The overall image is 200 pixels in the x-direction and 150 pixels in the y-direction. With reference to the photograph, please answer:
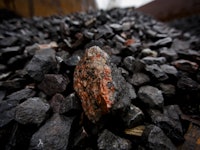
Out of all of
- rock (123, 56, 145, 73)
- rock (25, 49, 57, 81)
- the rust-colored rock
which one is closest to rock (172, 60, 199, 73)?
rock (123, 56, 145, 73)

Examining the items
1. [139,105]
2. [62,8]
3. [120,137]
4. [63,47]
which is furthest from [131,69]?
[62,8]

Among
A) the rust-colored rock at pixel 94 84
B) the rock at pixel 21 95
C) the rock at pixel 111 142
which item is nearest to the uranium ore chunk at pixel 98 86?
the rust-colored rock at pixel 94 84

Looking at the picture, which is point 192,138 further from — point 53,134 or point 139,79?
point 53,134

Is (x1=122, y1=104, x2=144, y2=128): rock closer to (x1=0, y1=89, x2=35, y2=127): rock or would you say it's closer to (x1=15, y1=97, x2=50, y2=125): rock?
(x1=15, y1=97, x2=50, y2=125): rock

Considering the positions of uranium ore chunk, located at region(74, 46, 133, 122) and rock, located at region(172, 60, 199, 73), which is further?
rock, located at region(172, 60, 199, 73)

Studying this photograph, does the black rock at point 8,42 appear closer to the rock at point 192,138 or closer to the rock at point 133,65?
the rock at point 133,65

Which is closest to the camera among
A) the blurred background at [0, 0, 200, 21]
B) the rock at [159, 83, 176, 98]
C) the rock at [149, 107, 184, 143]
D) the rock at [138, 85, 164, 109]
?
the rock at [149, 107, 184, 143]

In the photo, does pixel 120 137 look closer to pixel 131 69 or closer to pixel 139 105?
pixel 139 105

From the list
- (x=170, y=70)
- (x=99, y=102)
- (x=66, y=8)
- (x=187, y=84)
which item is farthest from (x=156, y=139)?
(x=66, y=8)
